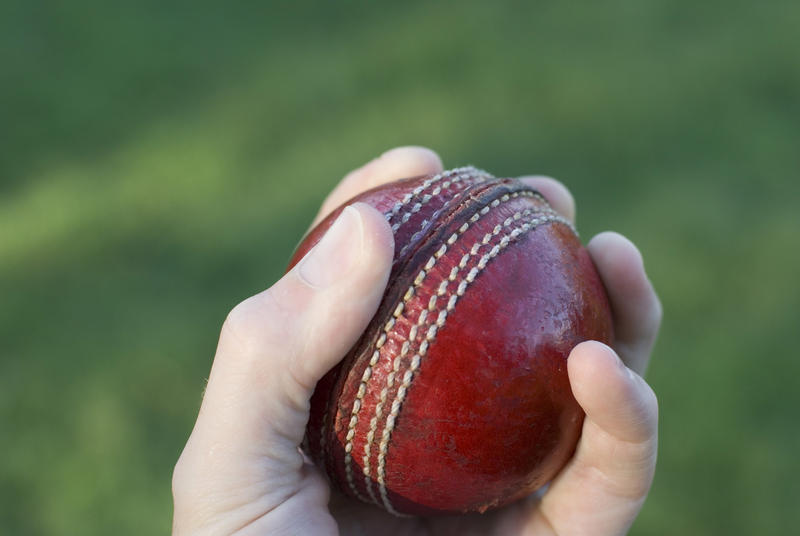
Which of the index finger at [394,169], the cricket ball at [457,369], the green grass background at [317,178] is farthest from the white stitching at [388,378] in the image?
the green grass background at [317,178]

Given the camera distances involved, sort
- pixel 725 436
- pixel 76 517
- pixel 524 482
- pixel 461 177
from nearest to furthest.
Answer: pixel 524 482 < pixel 461 177 < pixel 76 517 < pixel 725 436

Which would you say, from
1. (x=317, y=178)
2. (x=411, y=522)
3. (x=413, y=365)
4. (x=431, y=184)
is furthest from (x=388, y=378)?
(x=317, y=178)

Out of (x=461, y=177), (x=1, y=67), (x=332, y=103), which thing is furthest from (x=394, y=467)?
(x=1, y=67)

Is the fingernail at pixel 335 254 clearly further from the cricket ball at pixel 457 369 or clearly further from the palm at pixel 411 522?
the palm at pixel 411 522

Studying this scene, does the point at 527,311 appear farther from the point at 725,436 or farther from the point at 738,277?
the point at 738,277

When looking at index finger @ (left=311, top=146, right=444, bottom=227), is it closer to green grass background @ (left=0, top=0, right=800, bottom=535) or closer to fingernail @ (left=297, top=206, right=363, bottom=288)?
fingernail @ (left=297, top=206, right=363, bottom=288)

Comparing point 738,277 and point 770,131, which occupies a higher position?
point 770,131

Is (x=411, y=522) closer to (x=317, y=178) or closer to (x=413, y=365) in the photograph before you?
(x=413, y=365)
